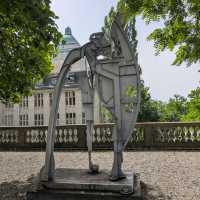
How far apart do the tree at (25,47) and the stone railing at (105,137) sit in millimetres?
3202

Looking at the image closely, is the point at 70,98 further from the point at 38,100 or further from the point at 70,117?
the point at 38,100

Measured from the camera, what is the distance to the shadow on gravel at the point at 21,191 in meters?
6.70

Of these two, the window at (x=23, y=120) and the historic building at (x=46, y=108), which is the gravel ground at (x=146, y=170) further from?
the window at (x=23, y=120)

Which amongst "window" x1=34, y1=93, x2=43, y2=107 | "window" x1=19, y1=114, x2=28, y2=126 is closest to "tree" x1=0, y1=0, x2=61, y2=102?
"window" x1=34, y1=93, x2=43, y2=107

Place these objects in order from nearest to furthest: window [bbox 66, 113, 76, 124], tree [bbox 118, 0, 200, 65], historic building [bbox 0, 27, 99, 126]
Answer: tree [bbox 118, 0, 200, 65]
historic building [bbox 0, 27, 99, 126]
window [bbox 66, 113, 76, 124]

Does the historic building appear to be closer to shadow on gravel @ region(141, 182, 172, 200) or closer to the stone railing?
the stone railing

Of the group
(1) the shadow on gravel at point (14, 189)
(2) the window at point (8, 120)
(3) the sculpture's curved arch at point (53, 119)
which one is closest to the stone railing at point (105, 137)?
(1) the shadow on gravel at point (14, 189)

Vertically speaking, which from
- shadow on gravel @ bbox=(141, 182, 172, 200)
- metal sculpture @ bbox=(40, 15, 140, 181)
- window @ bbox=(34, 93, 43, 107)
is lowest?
shadow on gravel @ bbox=(141, 182, 172, 200)

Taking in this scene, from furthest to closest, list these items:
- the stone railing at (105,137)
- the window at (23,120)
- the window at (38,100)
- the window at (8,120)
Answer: the window at (8,120), the window at (23,120), the window at (38,100), the stone railing at (105,137)

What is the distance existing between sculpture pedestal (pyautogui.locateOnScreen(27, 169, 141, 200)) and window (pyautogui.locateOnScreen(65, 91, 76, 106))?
46.8 metres

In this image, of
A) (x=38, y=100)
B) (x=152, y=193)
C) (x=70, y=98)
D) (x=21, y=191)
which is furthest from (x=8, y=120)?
(x=152, y=193)

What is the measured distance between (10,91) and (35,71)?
47.0 inches

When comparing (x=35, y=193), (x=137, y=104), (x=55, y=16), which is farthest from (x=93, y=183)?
(x=55, y=16)

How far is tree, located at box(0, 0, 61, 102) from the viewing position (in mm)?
9742
